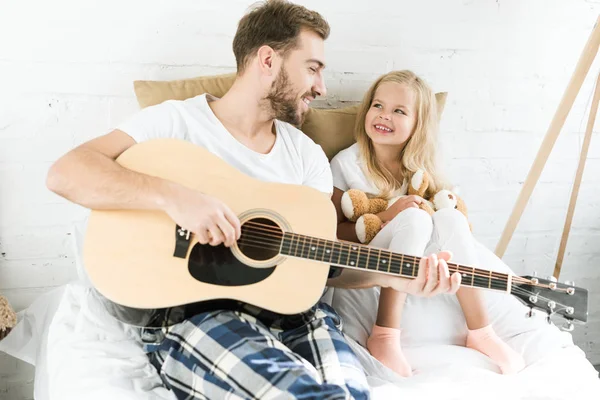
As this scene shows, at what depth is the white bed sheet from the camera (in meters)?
1.26

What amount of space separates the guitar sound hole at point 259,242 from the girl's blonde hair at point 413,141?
0.63 meters

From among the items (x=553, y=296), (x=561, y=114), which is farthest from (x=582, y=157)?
(x=553, y=296)

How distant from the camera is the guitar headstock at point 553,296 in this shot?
130 centimetres

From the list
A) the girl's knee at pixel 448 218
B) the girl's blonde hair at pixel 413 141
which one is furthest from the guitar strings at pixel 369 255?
the girl's blonde hair at pixel 413 141

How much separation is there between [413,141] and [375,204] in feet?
0.85

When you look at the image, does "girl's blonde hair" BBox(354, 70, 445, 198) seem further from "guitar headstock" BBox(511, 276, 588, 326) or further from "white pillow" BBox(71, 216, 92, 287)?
"white pillow" BBox(71, 216, 92, 287)

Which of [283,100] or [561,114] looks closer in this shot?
[283,100]

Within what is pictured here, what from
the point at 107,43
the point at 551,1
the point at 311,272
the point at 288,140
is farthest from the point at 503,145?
the point at 107,43

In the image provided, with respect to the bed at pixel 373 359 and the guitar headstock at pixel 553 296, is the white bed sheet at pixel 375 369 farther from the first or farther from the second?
the guitar headstock at pixel 553 296

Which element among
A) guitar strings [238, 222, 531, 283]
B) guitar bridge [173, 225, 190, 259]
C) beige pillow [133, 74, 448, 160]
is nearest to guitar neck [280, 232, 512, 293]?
guitar strings [238, 222, 531, 283]

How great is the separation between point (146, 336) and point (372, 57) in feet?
3.95

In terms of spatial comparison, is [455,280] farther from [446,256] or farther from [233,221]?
[233,221]

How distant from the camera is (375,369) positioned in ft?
4.66

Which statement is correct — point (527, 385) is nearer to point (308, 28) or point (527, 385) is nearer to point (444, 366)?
point (444, 366)
